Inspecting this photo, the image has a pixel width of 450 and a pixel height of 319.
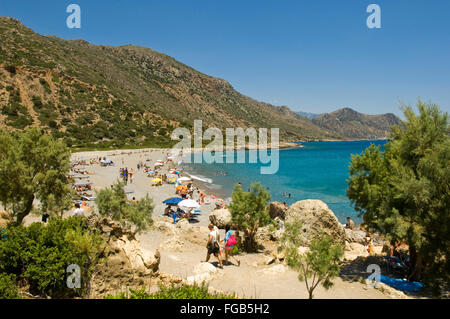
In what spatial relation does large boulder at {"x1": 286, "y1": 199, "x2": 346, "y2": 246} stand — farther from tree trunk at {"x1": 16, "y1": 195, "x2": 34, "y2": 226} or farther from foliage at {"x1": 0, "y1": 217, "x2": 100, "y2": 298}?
tree trunk at {"x1": 16, "y1": 195, "x2": 34, "y2": 226}

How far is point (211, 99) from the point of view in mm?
A: 156250

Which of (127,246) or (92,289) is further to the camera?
(127,246)

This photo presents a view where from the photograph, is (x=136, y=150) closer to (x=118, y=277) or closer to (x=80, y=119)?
(x=80, y=119)

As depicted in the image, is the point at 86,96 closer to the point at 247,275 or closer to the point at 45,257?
the point at 247,275

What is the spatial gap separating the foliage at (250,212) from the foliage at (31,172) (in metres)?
7.47

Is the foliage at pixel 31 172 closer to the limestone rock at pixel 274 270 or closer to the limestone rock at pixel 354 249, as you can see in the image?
the limestone rock at pixel 274 270

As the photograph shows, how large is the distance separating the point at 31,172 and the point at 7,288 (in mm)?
7189

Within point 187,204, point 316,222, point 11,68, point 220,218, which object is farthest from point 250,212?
point 11,68

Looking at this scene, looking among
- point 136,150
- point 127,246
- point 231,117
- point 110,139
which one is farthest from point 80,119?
point 231,117

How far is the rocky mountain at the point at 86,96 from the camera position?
200 ft

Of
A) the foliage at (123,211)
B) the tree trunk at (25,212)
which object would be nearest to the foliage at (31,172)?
the tree trunk at (25,212)

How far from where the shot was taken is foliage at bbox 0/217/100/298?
18.1 feet

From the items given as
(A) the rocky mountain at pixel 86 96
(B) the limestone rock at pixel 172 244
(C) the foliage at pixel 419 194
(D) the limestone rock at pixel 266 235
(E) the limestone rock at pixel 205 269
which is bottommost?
(D) the limestone rock at pixel 266 235

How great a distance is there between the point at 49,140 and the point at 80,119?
62.2m
